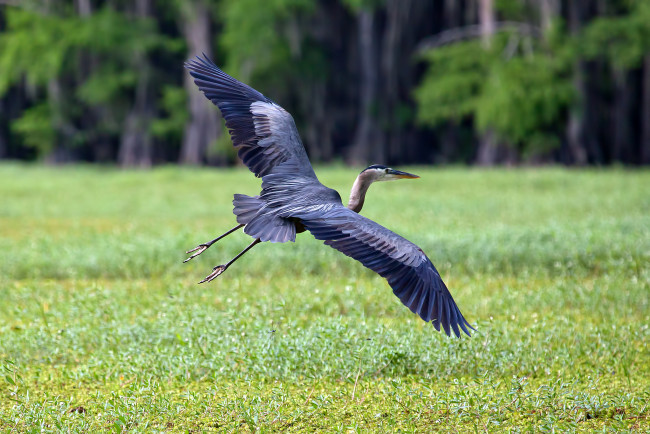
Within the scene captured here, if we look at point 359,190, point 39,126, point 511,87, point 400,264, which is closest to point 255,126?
point 359,190

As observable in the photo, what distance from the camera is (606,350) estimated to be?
208 inches

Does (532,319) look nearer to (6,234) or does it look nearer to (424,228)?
(424,228)

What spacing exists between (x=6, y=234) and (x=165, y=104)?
16.0m

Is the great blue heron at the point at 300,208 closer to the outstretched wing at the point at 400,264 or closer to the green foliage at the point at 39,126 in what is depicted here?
the outstretched wing at the point at 400,264

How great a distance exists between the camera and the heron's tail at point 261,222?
4.44 metres

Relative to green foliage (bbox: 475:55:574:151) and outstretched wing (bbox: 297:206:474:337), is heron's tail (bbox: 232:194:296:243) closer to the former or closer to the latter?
outstretched wing (bbox: 297:206:474:337)

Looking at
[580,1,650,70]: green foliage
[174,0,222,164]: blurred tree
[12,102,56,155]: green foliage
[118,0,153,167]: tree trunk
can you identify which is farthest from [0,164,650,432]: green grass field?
[12,102,56,155]: green foliage

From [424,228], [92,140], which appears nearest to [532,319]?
[424,228]

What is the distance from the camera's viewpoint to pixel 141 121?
26094mm

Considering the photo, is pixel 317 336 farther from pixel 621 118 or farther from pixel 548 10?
pixel 621 118

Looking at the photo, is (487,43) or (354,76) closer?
(487,43)

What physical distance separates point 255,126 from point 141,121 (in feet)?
Result: 71.1

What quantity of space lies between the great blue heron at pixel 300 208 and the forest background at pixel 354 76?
16.2 m

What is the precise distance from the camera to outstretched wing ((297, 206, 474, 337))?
394 cm
